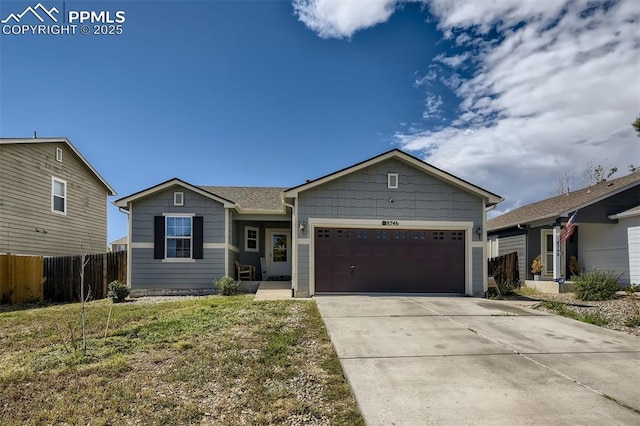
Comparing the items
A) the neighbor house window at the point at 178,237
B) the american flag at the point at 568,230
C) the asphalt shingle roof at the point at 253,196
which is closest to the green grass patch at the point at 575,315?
the american flag at the point at 568,230

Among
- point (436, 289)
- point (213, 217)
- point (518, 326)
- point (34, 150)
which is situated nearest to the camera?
point (518, 326)

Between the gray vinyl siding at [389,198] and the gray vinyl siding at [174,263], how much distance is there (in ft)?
12.2

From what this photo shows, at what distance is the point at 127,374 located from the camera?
5301 mm

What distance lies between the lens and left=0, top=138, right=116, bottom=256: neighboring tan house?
1408cm

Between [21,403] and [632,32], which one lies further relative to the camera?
[632,32]

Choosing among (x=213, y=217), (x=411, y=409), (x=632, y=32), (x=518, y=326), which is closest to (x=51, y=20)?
(x=213, y=217)

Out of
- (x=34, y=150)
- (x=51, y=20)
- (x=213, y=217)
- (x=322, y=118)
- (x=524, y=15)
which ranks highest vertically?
(x=51, y=20)

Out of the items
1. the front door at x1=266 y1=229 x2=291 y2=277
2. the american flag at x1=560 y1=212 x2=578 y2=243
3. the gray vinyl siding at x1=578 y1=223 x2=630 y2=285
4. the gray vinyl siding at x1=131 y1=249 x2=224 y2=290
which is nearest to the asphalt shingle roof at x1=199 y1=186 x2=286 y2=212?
the front door at x1=266 y1=229 x2=291 y2=277

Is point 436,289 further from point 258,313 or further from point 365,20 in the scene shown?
point 365,20

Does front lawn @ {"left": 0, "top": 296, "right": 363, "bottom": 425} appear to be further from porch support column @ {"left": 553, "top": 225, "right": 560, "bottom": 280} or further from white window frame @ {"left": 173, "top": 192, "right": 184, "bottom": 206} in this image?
porch support column @ {"left": 553, "top": 225, "right": 560, "bottom": 280}

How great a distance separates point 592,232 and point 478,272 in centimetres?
680

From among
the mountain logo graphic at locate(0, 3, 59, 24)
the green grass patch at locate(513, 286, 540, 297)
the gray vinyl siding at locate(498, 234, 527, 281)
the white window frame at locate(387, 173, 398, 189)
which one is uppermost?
the mountain logo graphic at locate(0, 3, 59, 24)

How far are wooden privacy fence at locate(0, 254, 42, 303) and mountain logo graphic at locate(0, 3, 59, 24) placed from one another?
24.7 ft

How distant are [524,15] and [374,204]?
6.48m
